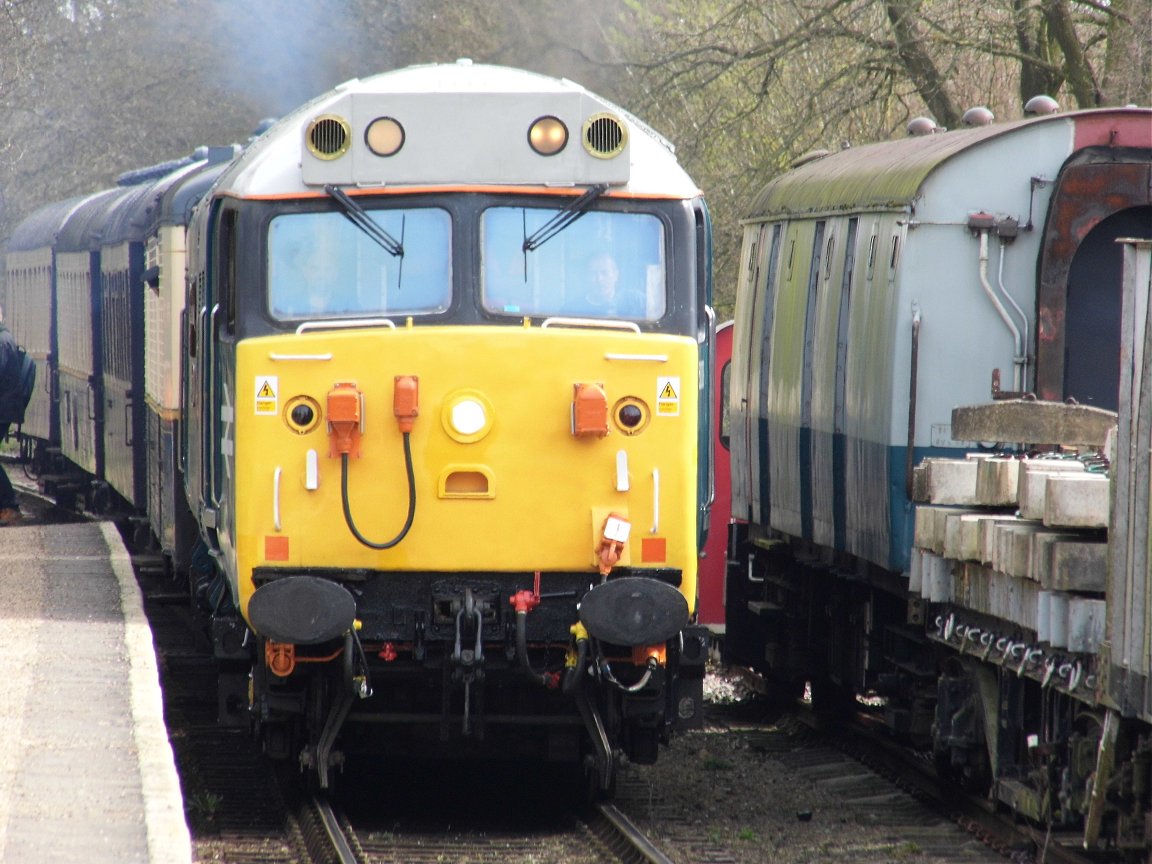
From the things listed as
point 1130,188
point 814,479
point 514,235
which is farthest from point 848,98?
point 514,235

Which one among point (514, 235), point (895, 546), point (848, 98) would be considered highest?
point (848, 98)

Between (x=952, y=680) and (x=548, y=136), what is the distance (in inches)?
129

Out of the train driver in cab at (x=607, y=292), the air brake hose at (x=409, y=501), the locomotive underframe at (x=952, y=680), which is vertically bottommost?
the locomotive underframe at (x=952, y=680)

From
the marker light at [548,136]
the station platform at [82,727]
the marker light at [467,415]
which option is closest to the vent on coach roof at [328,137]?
the marker light at [548,136]

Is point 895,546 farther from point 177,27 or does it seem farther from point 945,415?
point 177,27

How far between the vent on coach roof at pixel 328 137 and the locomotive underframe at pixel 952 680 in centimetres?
351

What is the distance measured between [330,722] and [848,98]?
40.0 ft

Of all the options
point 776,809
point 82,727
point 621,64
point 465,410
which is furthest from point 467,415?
point 621,64

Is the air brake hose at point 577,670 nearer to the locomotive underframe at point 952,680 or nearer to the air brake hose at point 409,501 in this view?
the air brake hose at point 409,501

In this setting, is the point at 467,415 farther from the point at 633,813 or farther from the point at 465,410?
the point at 633,813

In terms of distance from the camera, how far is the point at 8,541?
14.4m

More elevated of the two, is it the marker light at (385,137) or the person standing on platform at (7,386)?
the marker light at (385,137)

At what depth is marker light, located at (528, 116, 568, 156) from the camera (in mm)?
8711

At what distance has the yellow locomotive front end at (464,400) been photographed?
27.9ft
